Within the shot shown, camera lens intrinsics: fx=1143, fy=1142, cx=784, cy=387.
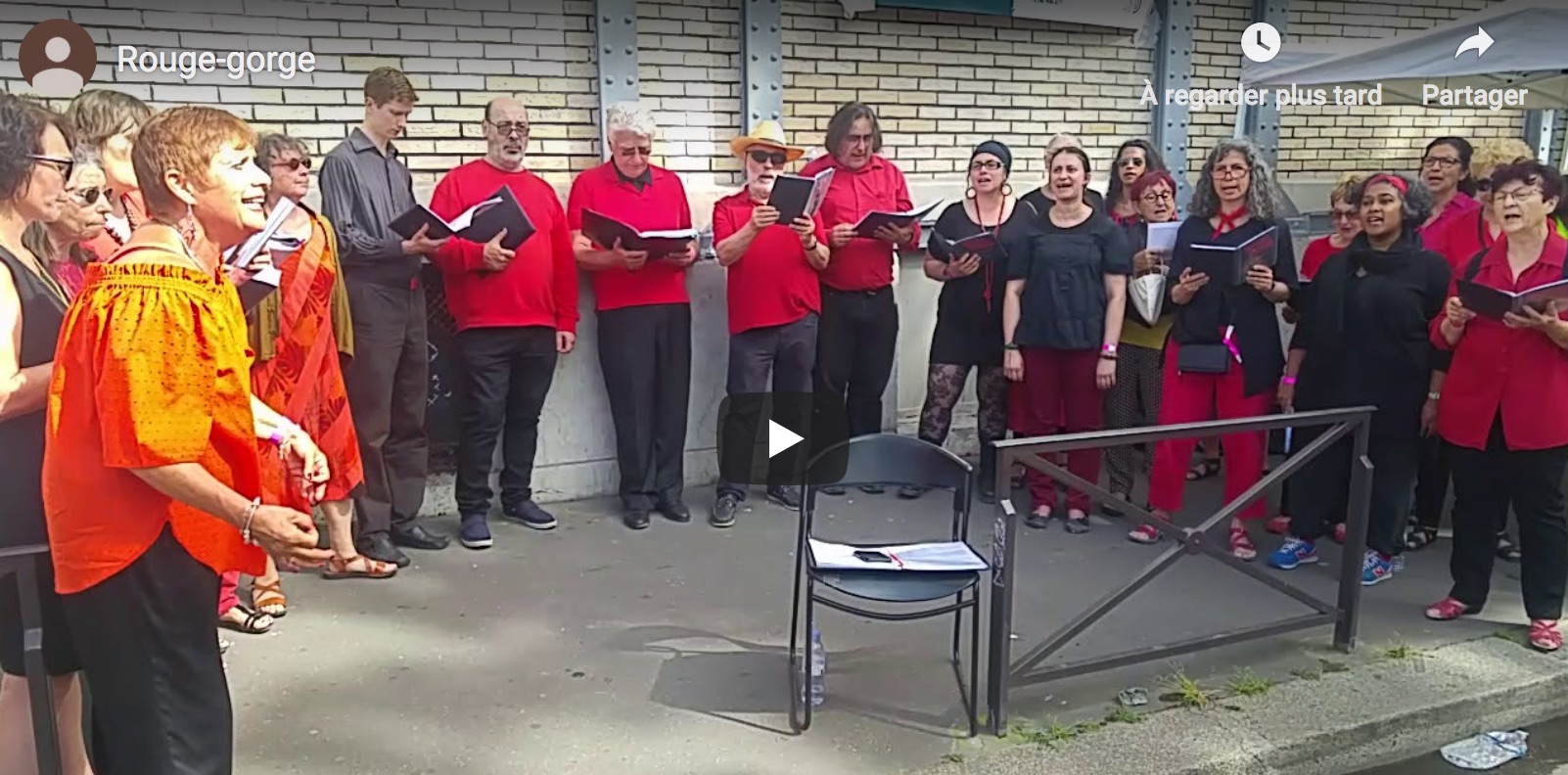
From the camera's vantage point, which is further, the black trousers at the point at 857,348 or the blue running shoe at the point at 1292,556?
the black trousers at the point at 857,348

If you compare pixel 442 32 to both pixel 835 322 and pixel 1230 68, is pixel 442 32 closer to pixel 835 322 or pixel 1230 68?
pixel 835 322

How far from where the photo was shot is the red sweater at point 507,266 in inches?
202

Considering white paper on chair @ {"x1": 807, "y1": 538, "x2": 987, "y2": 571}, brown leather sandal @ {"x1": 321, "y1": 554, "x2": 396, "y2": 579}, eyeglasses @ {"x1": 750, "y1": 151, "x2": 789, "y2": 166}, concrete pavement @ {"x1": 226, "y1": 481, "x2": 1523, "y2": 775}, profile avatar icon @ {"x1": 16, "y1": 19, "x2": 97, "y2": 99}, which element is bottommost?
concrete pavement @ {"x1": 226, "y1": 481, "x2": 1523, "y2": 775}

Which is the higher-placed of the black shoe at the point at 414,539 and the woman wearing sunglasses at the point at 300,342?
the woman wearing sunglasses at the point at 300,342

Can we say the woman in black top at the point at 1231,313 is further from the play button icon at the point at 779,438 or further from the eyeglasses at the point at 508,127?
the eyeglasses at the point at 508,127

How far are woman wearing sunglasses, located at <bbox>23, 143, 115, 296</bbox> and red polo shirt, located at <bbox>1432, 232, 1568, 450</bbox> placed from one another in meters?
4.53

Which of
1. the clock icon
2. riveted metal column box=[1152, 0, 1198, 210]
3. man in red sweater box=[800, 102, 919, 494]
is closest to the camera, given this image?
man in red sweater box=[800, 102, 919, 494]

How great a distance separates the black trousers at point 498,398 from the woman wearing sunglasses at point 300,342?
2.33ft

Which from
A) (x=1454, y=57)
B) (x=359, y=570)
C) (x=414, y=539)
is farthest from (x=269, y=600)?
(x=1454, y=57)

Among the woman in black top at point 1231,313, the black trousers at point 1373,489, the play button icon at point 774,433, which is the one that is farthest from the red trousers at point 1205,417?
the play button icon at point 774,433

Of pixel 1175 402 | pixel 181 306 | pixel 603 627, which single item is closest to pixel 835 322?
pixel 1175 402

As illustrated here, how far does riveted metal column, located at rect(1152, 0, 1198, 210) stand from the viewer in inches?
310

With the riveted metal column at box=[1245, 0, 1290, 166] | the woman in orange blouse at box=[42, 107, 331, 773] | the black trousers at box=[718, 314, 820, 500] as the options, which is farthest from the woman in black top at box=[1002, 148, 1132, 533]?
the woman in orange blouse at box=[42, 107, 331, 773]

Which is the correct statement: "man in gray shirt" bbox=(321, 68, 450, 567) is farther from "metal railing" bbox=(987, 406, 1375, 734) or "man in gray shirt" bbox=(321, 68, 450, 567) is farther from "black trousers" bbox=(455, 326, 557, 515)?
"metal railing" bbox=(987, 406, 1375, 734)
